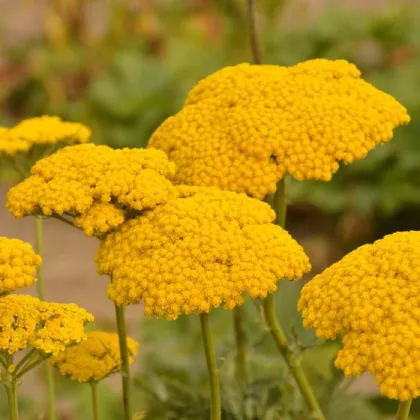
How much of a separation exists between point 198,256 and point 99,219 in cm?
9

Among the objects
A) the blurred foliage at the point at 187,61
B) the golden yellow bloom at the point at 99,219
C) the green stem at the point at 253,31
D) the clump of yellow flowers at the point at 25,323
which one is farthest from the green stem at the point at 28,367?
the blurred foliage at the point at 187,61

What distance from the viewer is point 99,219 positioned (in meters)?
0.70

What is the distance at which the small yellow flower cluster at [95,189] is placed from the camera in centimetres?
71

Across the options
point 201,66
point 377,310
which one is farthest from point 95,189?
point 201,66

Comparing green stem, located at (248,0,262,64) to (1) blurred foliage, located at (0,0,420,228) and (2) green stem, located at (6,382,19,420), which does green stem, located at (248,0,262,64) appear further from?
(1) blurred foliage, located at (0,0,420,228)

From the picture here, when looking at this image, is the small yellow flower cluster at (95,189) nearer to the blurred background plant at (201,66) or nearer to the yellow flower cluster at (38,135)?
the yellow flower cluster at (38,135)

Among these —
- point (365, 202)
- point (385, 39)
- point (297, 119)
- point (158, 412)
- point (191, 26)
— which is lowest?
point (158, 412)

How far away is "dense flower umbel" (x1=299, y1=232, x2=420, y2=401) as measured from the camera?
1.98 ft

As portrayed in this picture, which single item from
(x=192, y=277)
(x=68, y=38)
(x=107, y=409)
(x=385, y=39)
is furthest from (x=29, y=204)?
(x=68, y=38)

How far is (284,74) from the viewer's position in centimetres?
88

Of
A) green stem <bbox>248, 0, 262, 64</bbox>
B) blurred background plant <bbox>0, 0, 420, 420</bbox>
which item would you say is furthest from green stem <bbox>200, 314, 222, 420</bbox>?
blurred background plant <bbox>0, 0, 420, 420</bbox>

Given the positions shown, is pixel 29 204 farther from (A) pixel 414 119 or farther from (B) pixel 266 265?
(A) pixel 414 119

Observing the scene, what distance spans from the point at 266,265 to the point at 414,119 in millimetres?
2306

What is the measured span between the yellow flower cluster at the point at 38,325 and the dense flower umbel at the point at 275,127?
19 cm
